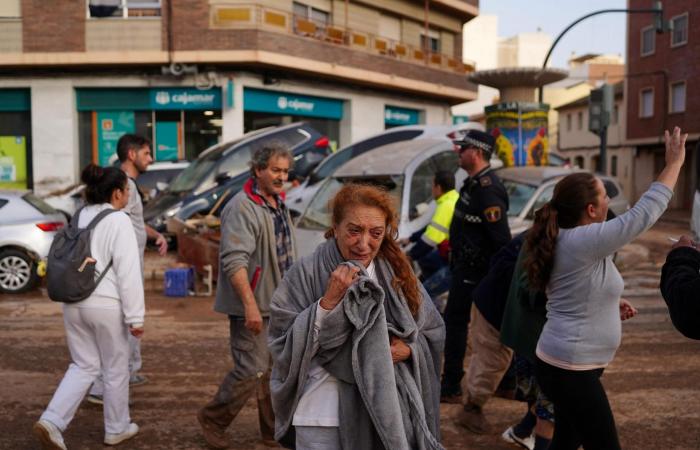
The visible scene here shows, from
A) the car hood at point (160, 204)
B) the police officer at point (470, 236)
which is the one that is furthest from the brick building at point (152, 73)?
the police officer at point (470, 236)

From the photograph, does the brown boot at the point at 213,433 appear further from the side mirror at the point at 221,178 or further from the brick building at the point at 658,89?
the brick building at the point at 658,89

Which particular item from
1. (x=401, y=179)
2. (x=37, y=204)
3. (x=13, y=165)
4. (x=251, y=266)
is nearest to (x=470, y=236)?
(x=251, y=266)

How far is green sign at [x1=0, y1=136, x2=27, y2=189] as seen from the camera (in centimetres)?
2319

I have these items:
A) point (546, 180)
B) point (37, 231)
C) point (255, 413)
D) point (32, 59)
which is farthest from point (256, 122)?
point (255, 413)

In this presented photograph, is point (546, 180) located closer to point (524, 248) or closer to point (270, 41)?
point (524, 248)

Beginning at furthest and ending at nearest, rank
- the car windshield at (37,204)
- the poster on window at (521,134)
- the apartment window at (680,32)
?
1. the apartment window at (680,32)
2. the poster on window at (521,134)
3. the car windshield at (37,204)

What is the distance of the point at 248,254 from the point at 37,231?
25.7 feet

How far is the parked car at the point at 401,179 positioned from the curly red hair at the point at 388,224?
18.7 ft

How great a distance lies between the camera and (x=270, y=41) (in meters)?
21.8

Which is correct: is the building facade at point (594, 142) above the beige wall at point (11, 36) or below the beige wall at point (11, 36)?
below

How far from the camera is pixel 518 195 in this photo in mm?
9672

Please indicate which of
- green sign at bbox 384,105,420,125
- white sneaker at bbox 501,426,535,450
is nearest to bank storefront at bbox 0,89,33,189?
green sign at bbox 384,105,420,125

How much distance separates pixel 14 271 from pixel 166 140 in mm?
12401

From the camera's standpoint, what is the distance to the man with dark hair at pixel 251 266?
450 cm
